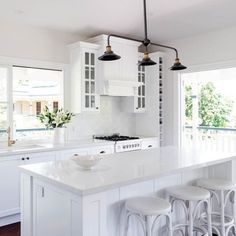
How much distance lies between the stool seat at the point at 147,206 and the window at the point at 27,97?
2.73 metres

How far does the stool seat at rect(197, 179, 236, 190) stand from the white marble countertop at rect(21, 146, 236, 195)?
234 millimetres

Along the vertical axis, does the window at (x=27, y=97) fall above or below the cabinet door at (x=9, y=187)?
above

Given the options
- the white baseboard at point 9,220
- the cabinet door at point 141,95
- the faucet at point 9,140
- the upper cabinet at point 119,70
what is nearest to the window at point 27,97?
the faucet at point 9,140

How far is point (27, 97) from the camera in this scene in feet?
15.0

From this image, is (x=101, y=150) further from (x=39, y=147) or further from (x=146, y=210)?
(x=146, y=210)

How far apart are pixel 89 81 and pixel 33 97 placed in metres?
0.96

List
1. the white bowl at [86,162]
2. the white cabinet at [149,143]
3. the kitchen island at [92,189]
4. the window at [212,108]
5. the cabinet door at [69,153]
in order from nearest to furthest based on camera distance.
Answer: the kitchen island at [92,189]
the white bowl at [86,162]
the cabinet door at [69,153]
the white cabinet at [149,143]
the window at [212,108]

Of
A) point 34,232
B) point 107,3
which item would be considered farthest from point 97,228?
point 107,3

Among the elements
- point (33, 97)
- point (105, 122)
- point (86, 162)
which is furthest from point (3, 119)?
point (86, 162)

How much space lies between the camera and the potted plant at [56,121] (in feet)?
14.6

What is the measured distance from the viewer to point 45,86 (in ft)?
15.9

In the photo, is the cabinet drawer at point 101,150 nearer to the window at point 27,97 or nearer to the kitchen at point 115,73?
the kitchen at point 115,73

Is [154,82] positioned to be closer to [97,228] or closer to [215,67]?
[215,67]

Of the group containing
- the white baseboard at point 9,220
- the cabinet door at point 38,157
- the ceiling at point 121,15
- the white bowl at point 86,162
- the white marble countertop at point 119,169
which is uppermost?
the ceiling at point 121,15
